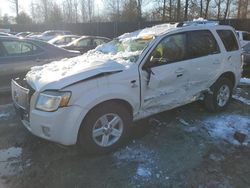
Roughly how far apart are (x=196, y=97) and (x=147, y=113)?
4.24ft

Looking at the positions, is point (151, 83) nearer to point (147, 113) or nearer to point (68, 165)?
point (147, 113)

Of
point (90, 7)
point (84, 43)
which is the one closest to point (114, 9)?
point (90, 7)

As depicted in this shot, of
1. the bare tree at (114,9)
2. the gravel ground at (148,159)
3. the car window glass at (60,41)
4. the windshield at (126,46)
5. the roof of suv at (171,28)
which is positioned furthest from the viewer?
the bare tree at (114,9)

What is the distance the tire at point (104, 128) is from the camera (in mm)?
4316

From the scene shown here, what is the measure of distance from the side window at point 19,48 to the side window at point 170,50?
378 centimetres

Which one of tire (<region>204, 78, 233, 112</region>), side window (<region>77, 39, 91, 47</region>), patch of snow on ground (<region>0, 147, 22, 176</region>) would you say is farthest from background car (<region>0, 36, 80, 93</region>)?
side window (<region>77, 39, 91, 47</region>)

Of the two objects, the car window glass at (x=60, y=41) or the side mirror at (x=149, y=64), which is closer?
the side mirror at (x=149, y=64)

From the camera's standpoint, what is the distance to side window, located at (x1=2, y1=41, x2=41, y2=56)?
7424 millimetres

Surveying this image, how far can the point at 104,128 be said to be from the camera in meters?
4.51

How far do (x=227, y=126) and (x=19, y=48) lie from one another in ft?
16.1

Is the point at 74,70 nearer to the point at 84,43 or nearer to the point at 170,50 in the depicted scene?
the point at 170,50

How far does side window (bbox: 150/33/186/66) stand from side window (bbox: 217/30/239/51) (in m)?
1.09

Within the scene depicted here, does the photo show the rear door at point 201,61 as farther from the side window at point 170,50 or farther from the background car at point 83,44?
the background car at point 83,44

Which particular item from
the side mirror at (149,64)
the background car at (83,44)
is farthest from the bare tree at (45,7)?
the side mirror at (149,64)
